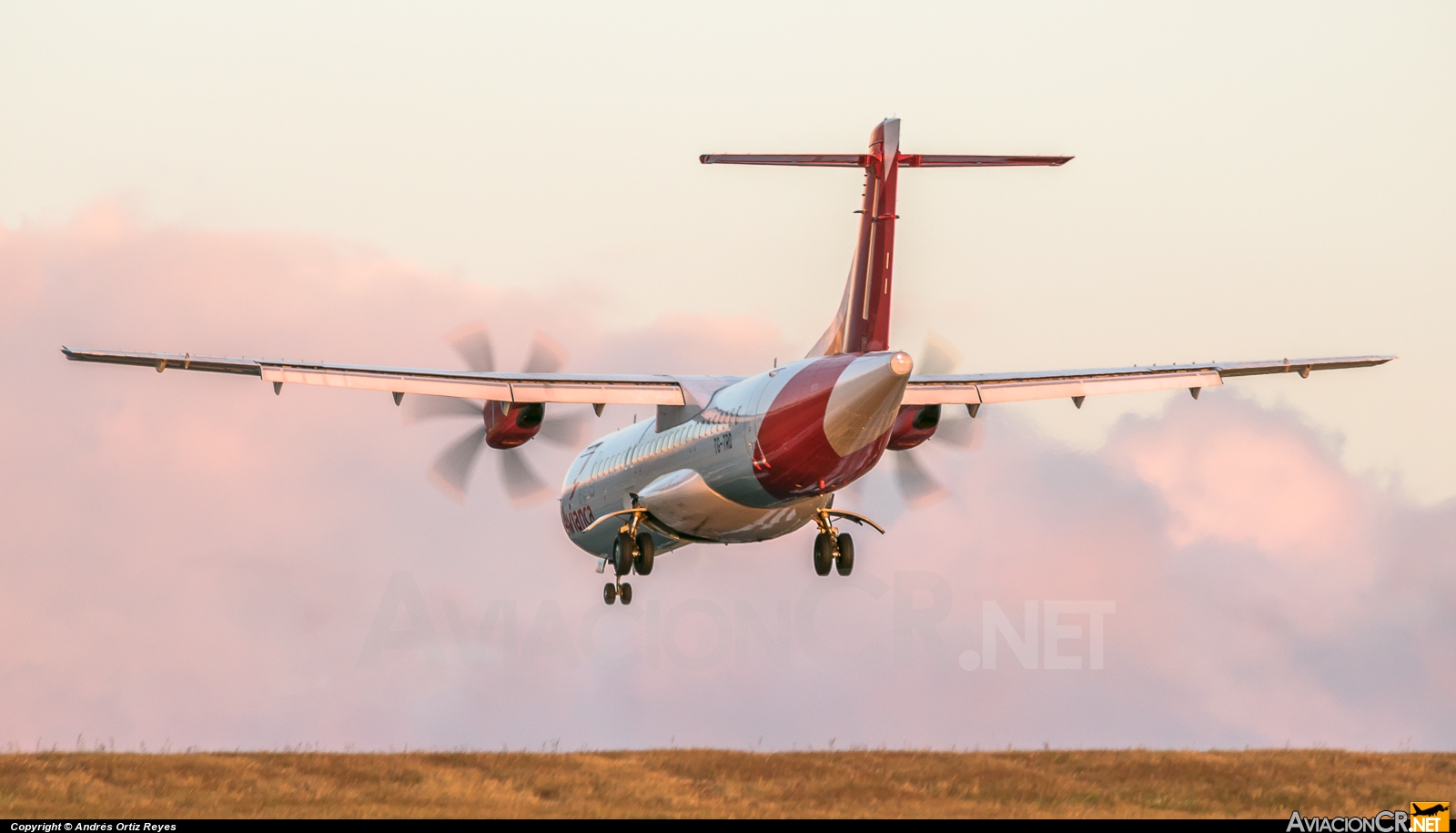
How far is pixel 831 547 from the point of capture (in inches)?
1398

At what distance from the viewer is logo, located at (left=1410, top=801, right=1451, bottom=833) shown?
35.3m

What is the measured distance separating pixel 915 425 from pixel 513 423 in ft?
27.8

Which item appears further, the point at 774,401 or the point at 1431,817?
the point at 1431,817

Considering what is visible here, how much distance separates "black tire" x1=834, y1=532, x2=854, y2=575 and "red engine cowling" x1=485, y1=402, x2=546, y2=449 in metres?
6.95

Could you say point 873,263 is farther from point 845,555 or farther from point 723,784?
point 723,784

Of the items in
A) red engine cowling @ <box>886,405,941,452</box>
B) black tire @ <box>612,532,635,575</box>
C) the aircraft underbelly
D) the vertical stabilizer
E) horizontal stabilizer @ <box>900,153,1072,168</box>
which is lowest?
black tire @ <box>612,532,635,575</box>

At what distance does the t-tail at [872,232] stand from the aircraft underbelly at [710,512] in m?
3.19

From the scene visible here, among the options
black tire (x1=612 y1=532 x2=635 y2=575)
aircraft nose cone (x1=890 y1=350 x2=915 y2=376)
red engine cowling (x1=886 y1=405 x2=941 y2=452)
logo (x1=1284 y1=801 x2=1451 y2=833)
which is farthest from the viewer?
red engine cowling (x1=886 y1=405 x2=941 y2=452)

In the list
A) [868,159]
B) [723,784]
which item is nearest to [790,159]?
[868,159]

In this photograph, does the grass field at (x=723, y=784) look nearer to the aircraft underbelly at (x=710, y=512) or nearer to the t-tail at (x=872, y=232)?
the aircraft underbelly at (x=710, y=512)

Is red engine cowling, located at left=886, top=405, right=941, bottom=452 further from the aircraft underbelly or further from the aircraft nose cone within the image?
the aircraft nose cone

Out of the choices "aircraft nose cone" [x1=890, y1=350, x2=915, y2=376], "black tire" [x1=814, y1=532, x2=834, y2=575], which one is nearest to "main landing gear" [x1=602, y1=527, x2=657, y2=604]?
"black tire" [x1=814, y1=532, x2=834, y2=575]
